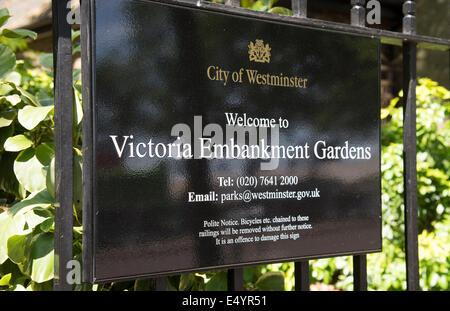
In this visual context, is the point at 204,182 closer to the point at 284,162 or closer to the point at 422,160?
the point at 284,162

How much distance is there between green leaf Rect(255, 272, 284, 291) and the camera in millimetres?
2887

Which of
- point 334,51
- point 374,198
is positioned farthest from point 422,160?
point 334,51

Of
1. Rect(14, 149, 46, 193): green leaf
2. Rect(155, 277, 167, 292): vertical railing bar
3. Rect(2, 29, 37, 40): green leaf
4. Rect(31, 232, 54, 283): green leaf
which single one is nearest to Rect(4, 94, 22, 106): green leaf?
Rect(14, 149, 46, 193): green leaf

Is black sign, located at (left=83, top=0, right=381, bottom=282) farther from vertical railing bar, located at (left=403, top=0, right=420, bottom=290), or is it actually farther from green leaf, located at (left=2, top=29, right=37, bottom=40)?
green leaf, located at (left=2, top=29, right=37, bottom=40)

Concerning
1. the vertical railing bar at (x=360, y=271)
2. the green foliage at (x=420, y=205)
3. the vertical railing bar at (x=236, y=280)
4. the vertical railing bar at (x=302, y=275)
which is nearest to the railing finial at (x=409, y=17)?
the green foliage at (x=420, y=205)

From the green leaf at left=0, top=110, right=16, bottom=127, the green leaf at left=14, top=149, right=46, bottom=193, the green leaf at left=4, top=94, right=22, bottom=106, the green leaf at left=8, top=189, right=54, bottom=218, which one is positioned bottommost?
the green leaf at left=8, top=189, right=54, bottom=218

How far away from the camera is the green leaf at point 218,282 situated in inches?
111

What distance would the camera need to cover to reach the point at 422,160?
12.8 feet

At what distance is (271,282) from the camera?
2.89 m

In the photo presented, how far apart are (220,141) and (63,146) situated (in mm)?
643

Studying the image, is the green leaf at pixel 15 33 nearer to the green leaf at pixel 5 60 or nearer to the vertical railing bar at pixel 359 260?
the green leaf at pixel 5 60

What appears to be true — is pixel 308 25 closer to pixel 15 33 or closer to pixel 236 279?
pixel 236 279

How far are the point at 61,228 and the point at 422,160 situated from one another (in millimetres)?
2746

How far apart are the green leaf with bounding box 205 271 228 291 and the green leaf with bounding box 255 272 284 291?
0.19 metres
